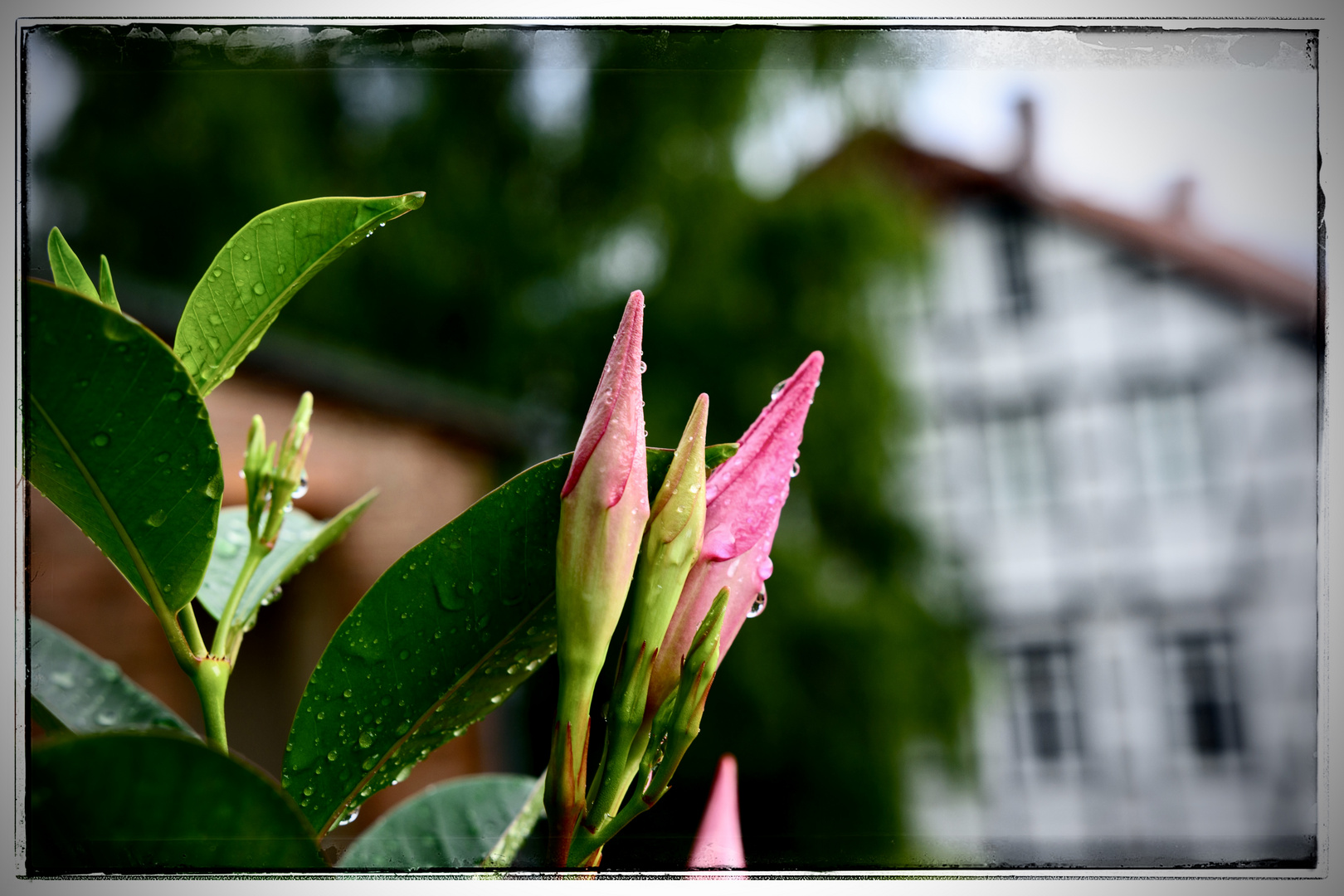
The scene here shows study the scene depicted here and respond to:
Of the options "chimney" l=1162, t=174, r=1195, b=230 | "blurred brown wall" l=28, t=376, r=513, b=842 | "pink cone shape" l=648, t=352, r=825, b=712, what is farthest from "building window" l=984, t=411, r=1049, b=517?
"pink cone shape" l=648, t=352, r=825, b=712

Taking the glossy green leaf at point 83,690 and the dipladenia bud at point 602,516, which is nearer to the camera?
the dipladenia bud at point 602,516

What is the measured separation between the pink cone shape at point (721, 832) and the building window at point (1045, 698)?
642 cm

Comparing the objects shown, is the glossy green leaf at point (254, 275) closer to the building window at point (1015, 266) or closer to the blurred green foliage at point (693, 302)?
the blurred green foliage at point (693, 302)

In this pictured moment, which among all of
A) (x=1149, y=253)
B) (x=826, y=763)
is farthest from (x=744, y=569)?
(x=826, y=763)

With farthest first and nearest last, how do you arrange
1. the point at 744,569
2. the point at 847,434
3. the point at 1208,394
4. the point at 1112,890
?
the point at 847,434 < the point at 1208,394 < the point at 1112,890 < the point at 744,569

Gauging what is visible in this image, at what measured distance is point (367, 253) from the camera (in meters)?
5.43

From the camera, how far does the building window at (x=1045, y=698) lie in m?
6.15

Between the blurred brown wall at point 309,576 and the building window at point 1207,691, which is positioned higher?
the blurred brown wall at point 309,576

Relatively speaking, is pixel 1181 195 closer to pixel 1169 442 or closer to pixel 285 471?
pixel 285 471

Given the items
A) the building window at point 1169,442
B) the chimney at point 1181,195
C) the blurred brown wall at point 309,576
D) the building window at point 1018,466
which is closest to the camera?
the chimney at point 1181,195

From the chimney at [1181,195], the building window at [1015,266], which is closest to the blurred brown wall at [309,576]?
the chimney at [1181,195]

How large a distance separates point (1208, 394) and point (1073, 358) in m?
1.71

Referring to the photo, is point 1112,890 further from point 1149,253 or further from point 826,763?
point 826,763

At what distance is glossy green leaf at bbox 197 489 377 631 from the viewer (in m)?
0.44
